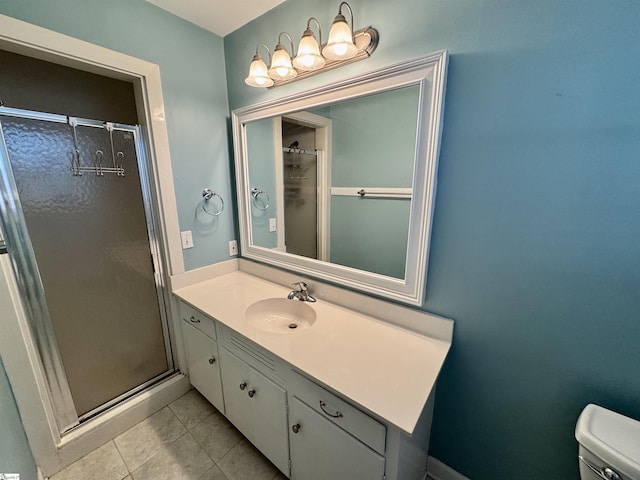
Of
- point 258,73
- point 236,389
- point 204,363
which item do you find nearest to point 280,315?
point 236,389

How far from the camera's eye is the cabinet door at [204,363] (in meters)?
1.46

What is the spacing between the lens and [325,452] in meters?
0.96

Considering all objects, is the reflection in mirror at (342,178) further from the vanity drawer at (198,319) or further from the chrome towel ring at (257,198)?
the vanity drawer at (198,319)

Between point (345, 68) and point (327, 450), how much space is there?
1637 millimetres

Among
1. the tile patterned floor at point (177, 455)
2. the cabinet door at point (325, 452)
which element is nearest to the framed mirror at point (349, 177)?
the cabinet door at point (325, 452)

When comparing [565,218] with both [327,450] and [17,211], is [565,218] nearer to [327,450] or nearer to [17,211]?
[327,450]

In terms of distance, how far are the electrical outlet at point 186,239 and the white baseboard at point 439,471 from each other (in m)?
1.83

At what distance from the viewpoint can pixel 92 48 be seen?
1.18 metres

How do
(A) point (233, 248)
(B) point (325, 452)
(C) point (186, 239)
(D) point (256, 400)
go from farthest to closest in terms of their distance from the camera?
1. (A) point (233, 248)
2. (C) point (186, 239)
3. (D) point (256, 400)
4. (B) point (325, 452)

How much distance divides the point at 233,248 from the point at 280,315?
0.70 meters

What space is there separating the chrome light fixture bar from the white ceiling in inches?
8.8

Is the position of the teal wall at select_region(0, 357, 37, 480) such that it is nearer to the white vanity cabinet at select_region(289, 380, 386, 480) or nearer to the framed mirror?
the white vanity cabinet at select_region(289, 380, 386, 480)

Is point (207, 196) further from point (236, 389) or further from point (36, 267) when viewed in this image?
point (236, 389)

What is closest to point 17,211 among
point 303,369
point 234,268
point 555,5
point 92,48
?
point 92,48
